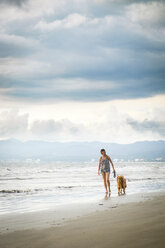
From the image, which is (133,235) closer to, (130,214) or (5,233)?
(130,214)

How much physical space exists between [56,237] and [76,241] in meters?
0.53

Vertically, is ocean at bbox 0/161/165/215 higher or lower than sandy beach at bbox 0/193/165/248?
lower

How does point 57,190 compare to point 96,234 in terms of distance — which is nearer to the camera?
point 96,234

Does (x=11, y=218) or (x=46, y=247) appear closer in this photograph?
(x=46, y=247)

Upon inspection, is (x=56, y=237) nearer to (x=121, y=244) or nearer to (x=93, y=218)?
(x=121, y=244)

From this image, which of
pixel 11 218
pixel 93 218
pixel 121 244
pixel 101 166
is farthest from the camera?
pixel 101 166

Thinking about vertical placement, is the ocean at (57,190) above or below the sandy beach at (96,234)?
below

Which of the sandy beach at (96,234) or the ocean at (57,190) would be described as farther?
the ocean at (57,190)

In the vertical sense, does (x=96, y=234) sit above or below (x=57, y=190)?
above

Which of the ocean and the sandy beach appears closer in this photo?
the sandy beach

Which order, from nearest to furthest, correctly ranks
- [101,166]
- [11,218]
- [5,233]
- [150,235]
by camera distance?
[150,235] → [5,233] → [11,218] → [101,166]

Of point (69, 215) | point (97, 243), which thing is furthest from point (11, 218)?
point (97, 243)

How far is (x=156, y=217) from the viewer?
5.59m

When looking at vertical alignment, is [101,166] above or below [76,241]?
above
